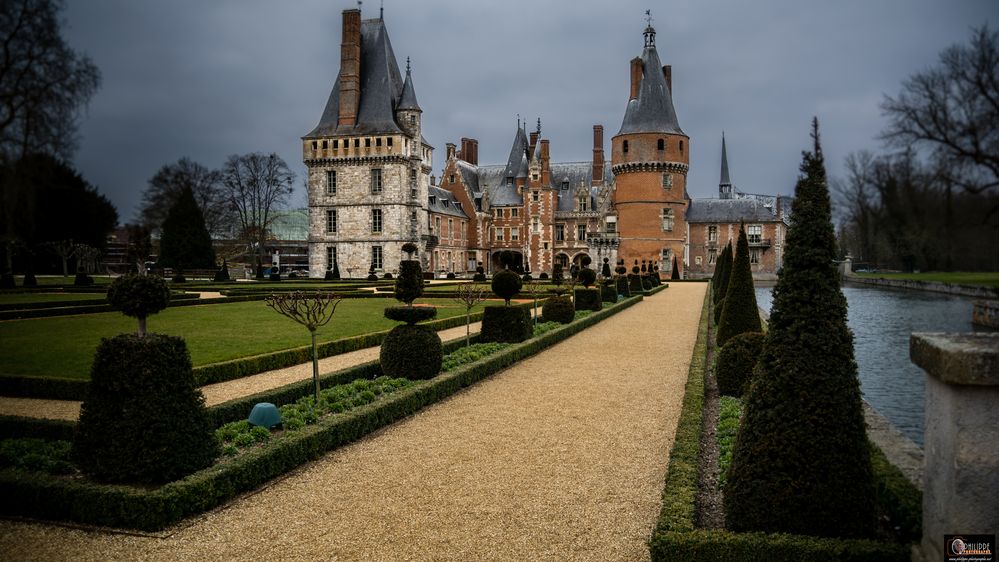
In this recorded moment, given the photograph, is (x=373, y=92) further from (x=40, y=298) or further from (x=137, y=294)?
(x=137, y=294)

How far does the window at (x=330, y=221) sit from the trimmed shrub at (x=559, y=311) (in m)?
29.5

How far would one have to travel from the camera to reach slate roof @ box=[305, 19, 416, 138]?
136 ft

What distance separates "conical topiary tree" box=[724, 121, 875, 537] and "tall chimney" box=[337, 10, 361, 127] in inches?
1602

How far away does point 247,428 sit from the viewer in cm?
651

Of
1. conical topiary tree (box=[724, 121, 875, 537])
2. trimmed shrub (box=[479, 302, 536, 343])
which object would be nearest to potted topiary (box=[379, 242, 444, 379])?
trimmed shrub (box=[479, 302, 536, 343])

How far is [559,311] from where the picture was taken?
54.4ft

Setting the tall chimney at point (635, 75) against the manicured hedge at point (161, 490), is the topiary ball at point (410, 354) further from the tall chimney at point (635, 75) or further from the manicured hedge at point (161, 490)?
the tall chimney at point (635, 75)

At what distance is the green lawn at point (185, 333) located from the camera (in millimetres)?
10141

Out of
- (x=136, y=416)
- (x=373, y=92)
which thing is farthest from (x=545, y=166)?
(x=136, y=416)

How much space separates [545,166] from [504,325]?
129 feet

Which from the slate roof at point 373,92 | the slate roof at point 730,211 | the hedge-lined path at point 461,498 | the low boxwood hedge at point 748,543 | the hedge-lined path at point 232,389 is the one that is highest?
the slate roof at point 373,92

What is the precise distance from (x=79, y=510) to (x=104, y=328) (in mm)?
10876

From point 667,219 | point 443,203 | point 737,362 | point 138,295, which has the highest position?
point 443,203

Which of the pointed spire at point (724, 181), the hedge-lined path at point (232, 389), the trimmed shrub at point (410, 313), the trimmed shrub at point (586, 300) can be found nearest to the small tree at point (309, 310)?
the trimmed shrub at point (410, 313)
